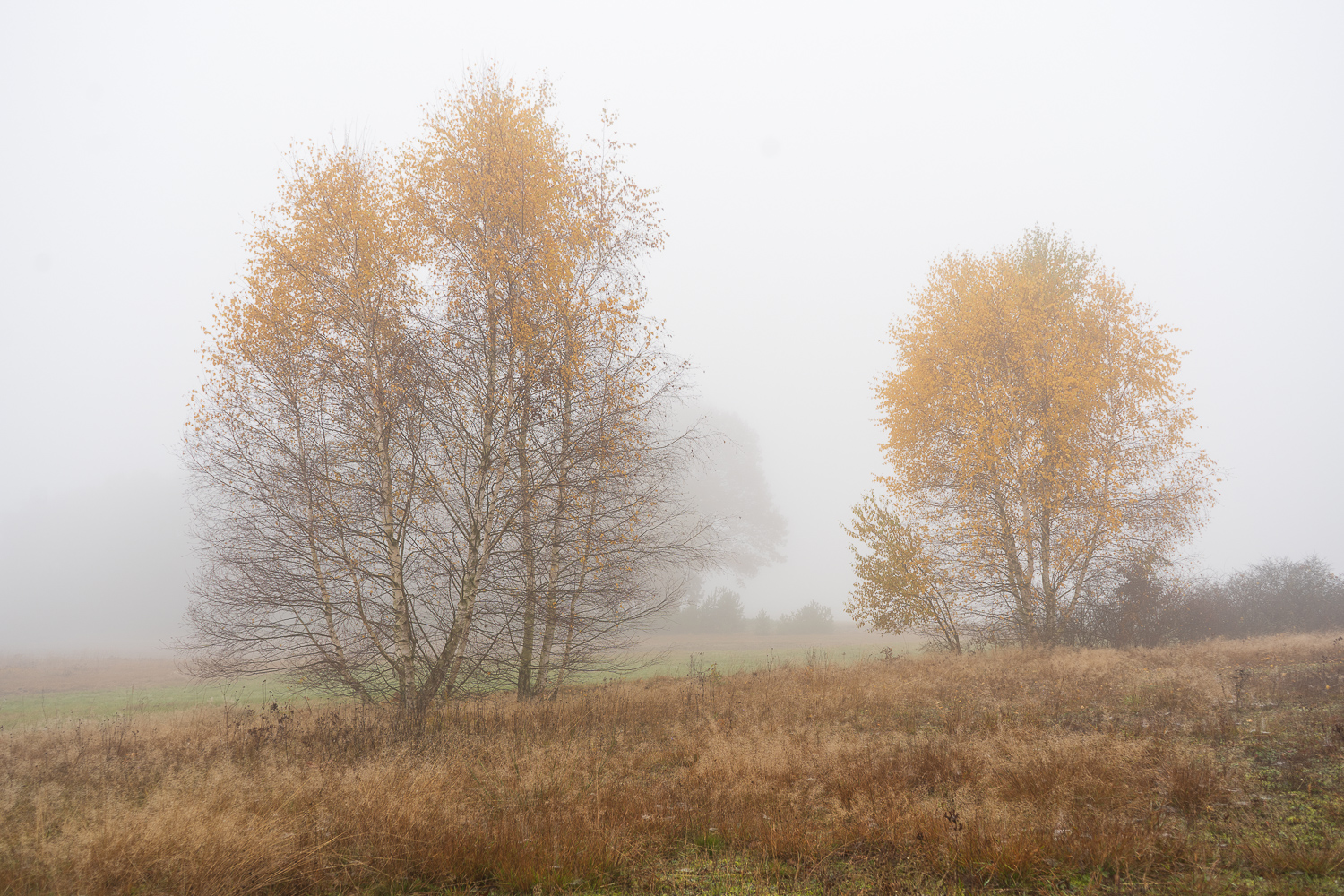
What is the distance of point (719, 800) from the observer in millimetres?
5242

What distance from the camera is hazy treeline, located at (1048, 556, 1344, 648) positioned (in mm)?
16500

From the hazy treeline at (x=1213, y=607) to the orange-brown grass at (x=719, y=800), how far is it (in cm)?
871

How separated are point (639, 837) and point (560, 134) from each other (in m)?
11.7

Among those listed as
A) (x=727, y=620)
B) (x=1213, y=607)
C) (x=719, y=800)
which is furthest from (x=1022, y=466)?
(x=727, y=620)

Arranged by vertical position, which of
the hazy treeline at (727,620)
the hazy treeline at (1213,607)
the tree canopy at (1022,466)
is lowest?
the hazy treeline at (727,620)

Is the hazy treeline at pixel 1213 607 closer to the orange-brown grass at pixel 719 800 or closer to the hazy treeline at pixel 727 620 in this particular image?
the orange-brown grass at pixel 719 800

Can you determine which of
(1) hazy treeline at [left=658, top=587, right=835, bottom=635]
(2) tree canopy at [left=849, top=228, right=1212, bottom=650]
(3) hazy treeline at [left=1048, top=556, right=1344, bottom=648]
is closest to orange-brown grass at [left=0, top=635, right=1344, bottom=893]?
(2) tree canopy at [left=849, top=228, right=1212, bottom=650]

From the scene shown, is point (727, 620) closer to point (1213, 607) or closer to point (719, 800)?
point (1213, 607)

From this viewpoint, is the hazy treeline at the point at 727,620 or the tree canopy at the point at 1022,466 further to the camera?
the hazy treeline at the point at 727,620

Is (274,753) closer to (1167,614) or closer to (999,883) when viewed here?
(999,883)

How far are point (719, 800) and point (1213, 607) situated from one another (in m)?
21.2

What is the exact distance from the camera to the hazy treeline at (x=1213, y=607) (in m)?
16.5

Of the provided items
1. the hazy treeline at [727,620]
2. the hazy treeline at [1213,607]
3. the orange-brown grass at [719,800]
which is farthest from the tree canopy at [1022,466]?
the hazy treeline at [727,620]

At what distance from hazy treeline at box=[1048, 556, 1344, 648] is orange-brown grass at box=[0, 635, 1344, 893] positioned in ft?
28.6
